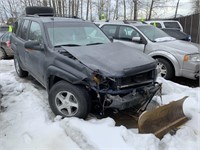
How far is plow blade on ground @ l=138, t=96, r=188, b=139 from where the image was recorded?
3.61 metres

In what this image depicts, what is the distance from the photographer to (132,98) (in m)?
3.86

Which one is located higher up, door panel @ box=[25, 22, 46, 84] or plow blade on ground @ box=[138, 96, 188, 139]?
door panel @ box=[25, 22, 46, 84]

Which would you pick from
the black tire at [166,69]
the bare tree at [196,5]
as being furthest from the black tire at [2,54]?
the bare tree at [196,5]

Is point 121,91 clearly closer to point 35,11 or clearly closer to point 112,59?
point 112,59

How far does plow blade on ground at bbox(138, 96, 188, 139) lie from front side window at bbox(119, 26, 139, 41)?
381 cm

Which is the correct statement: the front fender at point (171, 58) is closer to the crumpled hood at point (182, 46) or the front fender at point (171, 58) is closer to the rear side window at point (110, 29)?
the crumpled hood at point (182, 46)

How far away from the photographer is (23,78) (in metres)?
6.97

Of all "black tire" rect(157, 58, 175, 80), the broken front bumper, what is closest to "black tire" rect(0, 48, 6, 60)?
"black tire" rect(157, 58, 175, 80)

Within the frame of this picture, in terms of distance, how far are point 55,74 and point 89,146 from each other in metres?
1.53

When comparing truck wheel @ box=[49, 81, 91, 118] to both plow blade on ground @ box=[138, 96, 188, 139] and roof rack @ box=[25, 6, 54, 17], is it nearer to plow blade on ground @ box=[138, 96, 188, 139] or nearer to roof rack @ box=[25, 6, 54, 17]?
plow blade on ground @ box=[138, 96, 188, 139]

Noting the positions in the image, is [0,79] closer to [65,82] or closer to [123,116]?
[65,82]

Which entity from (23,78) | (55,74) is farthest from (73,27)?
(23,78)

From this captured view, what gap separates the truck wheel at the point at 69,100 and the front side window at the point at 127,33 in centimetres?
400

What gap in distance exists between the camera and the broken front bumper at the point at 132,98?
3732mm
